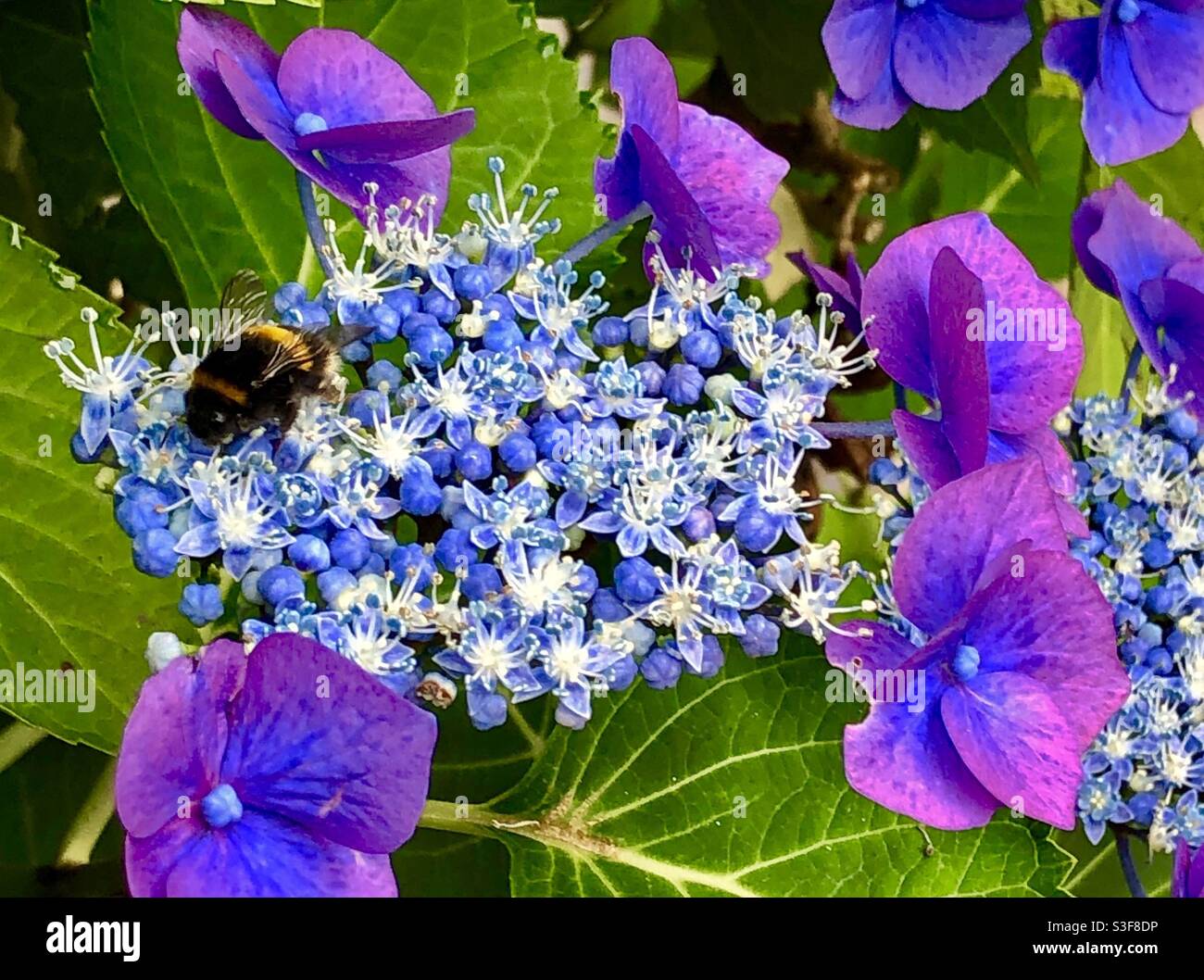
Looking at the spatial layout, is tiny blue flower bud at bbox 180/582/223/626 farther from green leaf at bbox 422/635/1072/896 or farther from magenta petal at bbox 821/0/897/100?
magenta petal at bbox 821/0/897/100

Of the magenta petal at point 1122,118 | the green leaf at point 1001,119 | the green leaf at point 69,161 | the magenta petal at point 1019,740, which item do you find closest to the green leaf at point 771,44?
the green leaf at point 1001,119

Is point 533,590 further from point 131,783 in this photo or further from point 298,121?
point 298,121

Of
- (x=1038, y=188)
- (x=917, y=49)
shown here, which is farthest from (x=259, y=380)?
(x=1038, y=188)

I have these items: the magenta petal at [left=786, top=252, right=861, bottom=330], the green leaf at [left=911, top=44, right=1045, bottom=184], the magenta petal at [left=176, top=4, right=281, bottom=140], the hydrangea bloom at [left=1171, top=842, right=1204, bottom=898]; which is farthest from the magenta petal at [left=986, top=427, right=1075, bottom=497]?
the magenta petal at [left=176, top=4, right=281, bottom=140]

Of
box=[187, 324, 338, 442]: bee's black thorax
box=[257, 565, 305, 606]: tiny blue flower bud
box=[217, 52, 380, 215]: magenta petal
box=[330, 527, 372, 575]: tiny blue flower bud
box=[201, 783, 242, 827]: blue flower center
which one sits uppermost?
box=[217, 52, 380, 215]: magenta petal

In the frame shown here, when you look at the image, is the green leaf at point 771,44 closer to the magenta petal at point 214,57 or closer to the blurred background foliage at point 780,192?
the blurred background foliage at point 780,192

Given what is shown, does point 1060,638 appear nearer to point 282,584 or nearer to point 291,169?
point 282,584
